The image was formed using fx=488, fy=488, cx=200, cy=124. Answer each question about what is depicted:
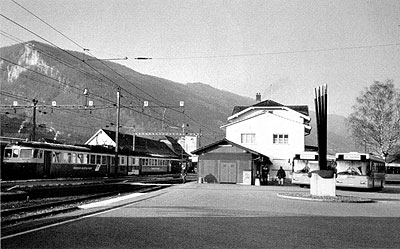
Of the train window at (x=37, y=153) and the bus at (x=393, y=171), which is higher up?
the train window at (x=37, y=153)

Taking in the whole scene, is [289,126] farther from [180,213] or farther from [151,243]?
[151,243]

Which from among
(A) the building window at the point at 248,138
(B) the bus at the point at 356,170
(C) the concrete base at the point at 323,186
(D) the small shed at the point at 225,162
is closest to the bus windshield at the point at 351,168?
(B) the bus at the point at 356,170

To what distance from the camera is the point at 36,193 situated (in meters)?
23.7

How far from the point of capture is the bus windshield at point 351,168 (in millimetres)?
34188

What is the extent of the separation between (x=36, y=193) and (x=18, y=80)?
584 feet

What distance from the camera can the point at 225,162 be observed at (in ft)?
142

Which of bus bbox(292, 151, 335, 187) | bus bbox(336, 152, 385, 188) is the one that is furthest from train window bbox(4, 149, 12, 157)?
bus bbox(336, 152, 385, 188)

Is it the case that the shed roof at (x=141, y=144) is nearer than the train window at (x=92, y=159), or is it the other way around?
the train window at (x=92, y=159)

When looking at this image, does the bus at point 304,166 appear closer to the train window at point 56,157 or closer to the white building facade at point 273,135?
the white building facade at point 273,135

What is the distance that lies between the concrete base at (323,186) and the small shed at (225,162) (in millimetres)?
16775

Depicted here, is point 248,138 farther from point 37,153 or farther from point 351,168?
point 37,153

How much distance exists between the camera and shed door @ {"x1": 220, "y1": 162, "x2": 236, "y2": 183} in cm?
4312

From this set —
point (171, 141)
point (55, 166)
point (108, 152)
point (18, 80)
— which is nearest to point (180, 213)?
point (55, 166)

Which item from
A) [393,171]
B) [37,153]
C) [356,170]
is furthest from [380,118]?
[37,153]
